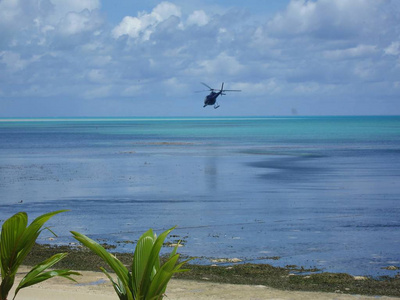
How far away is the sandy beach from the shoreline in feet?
0.95

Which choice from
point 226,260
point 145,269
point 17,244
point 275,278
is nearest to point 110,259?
point 145,269

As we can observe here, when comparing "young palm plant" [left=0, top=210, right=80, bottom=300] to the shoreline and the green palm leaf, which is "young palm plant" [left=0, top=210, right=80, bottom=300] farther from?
the shoreline

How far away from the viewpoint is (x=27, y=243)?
7062mm

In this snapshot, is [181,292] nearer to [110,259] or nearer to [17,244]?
[17,244]

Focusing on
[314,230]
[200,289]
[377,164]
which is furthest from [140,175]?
[200,289]

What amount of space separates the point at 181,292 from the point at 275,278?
2.52 metres

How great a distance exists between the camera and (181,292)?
46.6ft

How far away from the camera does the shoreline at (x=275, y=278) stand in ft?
48.3

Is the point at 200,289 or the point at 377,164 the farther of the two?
the point at 377,164

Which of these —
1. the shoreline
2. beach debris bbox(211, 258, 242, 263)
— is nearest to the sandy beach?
the shoreline

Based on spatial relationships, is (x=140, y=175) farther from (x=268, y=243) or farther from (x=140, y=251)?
(x=140, y=251)

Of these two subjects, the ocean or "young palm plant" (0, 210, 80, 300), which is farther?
the ocean

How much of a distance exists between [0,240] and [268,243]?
14114 mm

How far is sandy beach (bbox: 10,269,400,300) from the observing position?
1341 centimetres
